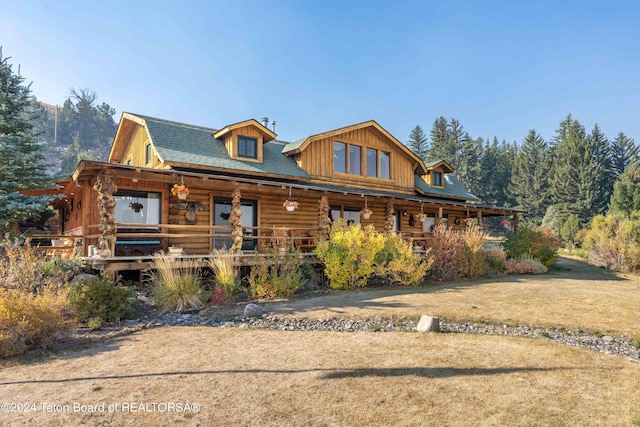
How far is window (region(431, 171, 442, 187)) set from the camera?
23.5m

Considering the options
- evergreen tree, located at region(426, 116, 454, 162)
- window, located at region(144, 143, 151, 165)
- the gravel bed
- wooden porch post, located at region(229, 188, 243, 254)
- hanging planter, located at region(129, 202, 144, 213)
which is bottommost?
the gravel bed

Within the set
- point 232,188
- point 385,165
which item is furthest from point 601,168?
point 232,188

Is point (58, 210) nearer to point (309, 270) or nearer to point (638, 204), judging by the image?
point (309, 270)

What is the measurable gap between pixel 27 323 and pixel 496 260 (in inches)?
651

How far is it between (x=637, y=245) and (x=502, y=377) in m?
18.4

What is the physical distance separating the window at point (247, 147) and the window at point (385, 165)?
7.43m

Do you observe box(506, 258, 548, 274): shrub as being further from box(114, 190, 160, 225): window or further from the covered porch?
box(114, 190, 160, 225): window

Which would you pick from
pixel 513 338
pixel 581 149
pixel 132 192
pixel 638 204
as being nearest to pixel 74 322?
pixel 132 192

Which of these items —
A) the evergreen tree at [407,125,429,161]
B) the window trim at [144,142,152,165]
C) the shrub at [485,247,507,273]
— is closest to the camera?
the window trim at [144,142,152,165]

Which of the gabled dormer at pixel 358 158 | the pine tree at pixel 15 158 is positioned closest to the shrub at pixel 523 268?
the gabled dormer at pixel 358 158

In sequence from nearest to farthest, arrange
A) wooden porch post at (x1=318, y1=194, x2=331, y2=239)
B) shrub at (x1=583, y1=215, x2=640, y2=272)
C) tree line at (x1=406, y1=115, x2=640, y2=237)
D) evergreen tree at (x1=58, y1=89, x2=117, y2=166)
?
wooden porch post at (x1=318, y1=194, x2=331, y2=239)
shrub at (x1=583, y1=215, x2=640, y2=272)
tree line at (x1=406, y1=115, x2=640, y2=237)
evergreen tree at (x1=58, y1=89, x2=117, y2=166)

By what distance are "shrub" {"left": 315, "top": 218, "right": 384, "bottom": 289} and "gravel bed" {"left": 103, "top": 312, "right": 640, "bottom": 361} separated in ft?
13.9

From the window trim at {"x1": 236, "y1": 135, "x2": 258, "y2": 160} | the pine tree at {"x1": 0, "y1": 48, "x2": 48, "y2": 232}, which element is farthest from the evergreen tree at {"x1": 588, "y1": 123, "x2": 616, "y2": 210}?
the pine tree at {"x1": 0, "y1": 48, "x2": 48, "y2": 232}

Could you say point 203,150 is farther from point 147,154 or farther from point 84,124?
point 84,124
